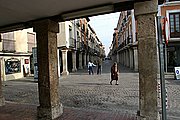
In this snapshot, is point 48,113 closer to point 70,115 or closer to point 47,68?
point 70,115

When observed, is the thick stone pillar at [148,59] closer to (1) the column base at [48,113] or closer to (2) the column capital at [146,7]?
(2) the column capital at [146,7]

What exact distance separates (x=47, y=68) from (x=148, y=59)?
3076 millimetres

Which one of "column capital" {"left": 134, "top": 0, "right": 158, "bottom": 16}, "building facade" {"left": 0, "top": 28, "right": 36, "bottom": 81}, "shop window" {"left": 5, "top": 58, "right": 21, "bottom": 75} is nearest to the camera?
"column capital" {"left": 134, "top": 0, "right": 158, "bottom": 16}

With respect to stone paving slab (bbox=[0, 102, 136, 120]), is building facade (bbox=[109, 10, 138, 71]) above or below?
above

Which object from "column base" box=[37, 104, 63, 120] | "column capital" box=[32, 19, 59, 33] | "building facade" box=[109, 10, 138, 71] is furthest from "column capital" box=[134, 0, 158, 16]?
"building facade" box=[109, 10, 138, 71]

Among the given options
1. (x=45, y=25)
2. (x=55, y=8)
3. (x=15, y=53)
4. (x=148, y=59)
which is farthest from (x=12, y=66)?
(x=148, y=59)

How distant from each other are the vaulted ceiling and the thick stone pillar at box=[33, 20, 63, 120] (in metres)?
0.35

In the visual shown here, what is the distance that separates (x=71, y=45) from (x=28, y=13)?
19188 millimetres

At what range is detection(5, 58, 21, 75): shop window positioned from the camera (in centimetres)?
1972

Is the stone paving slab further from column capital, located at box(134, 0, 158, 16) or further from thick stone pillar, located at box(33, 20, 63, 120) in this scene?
column capital, located at box(134, 0, 158, 16)

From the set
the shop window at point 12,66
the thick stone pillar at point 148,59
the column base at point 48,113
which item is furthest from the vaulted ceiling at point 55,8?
the shop window at point 12,66

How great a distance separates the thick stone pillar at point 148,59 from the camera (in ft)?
15.4

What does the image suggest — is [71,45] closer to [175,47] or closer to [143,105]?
[175,47]

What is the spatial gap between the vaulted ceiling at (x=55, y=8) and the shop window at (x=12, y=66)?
14.4 metres
